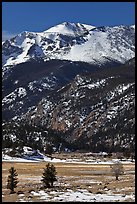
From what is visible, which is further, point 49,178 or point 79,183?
point 79,183

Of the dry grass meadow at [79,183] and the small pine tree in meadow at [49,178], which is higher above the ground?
the small pine tree in meadow at [49,178]

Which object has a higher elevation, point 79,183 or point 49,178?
point 49,178

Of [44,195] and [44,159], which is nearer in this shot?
[44,195]

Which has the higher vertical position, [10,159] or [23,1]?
[23,1]

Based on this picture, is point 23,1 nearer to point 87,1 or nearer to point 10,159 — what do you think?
point 87,1

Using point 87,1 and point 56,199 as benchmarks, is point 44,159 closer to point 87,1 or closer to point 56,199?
point 56,199

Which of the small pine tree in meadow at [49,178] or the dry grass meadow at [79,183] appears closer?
the dry grass meadow at [79,183]

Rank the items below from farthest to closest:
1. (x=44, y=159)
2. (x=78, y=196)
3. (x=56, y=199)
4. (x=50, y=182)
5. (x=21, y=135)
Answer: (x=21, y=135)
(x=44, y=159)
(x=50, y=182)
(x=78, y=196)
(x=56, y=199)

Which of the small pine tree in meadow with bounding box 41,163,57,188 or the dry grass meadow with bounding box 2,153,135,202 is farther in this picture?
the small pine tree in meadow with bounding box 41,163,57,188

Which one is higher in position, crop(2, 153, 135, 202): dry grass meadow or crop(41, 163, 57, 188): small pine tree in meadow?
crop(41, 163, 57, 188): small pine tree in meadow

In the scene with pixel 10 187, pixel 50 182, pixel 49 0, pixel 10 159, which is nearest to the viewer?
pixel 49 0

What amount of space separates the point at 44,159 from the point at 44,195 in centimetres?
11288

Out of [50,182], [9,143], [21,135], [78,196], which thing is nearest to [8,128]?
[21,135]

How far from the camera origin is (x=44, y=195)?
1427 inches
